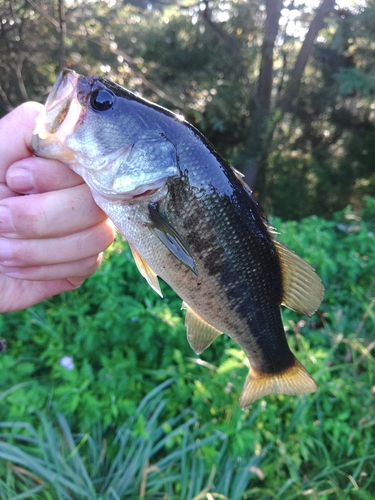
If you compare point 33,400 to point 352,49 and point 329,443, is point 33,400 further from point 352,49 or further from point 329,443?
point 352,49

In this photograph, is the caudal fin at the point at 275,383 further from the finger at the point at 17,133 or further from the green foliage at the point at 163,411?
the finger at the point at 17,133

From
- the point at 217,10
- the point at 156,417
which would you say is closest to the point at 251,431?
the point at 156,417

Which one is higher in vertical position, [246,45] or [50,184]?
[246,45]

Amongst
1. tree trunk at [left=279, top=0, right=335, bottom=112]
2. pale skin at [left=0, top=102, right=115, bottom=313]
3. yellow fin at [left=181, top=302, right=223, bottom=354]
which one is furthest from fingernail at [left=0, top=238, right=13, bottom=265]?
tree trunk at [left=279, top=0, right=335, bottom=112]

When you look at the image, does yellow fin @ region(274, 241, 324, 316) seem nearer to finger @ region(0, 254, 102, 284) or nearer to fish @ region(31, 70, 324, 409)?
fish @ region(31, 70, 324, 409)

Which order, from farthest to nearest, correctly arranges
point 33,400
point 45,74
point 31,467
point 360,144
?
1. point 360,144
2. point 45,74
3. point 33,400
4. point 31,467

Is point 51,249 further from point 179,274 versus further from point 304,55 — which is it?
point 304,55

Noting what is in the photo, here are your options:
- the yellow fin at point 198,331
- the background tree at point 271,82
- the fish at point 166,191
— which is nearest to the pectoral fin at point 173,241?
the fish at point 166,191

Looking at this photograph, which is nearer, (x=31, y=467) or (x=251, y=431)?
(x=31, y=467)
